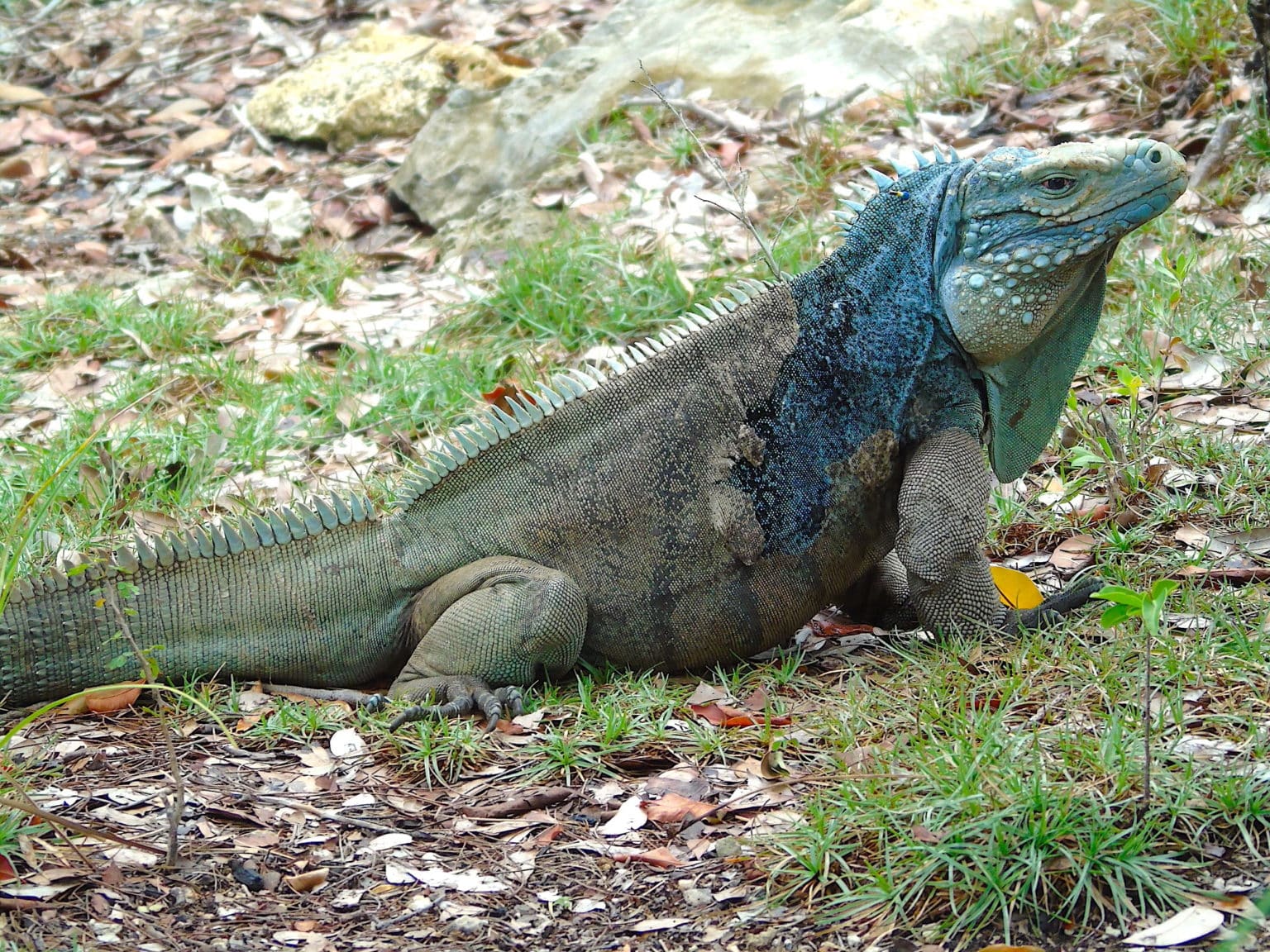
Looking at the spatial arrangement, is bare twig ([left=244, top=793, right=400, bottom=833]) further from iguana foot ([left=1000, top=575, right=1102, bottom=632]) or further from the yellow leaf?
the yellow leaf

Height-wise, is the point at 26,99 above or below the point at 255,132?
above

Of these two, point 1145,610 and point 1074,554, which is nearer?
point 1145,610

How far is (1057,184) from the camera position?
4.38m

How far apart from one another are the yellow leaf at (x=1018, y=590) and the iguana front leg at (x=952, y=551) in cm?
25

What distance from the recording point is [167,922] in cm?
343

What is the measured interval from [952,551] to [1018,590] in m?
0.53

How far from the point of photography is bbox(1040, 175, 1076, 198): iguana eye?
436 cm

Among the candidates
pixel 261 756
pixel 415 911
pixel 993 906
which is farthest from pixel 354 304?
pixel 993 906

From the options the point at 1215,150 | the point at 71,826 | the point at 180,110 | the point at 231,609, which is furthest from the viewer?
the point at 180,110

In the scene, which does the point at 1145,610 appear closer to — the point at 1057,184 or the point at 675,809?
the point at 675,809

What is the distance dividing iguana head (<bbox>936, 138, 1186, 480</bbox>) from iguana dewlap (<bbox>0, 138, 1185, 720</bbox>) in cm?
2

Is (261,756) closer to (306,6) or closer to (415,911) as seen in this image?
(415,911)

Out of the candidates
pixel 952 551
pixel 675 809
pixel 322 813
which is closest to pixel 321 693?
pixel 322 813

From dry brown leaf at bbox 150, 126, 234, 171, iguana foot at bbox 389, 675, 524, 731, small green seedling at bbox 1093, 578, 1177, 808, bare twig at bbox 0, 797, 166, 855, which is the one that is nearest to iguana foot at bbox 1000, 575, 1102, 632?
small green seedling at bbox 1093, 578, 1177, 808
